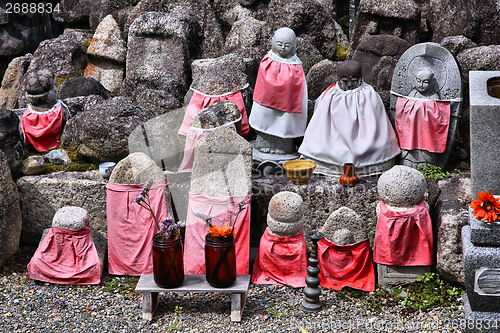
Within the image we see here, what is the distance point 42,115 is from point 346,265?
4107mm

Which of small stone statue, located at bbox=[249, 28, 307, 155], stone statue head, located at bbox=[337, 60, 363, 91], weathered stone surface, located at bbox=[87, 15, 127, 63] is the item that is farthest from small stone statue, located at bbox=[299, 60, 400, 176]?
weathered stone surface, located at bbox=[87, 15, 127, 63]

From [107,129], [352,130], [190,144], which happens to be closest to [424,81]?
[352,130]

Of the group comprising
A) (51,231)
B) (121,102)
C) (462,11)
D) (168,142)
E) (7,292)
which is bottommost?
(7,292)

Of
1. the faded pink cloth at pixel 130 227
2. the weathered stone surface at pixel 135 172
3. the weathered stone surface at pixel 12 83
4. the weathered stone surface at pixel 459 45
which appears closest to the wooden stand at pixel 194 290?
the faded pink cloth at pixel 130 227

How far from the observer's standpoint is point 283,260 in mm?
5469

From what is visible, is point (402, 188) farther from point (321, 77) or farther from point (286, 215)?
point (321, 77)

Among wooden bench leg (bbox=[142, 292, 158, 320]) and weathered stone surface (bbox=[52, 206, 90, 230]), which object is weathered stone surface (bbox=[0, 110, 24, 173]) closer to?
weathered stone surface (bbox=[52, 206, 90, 230])

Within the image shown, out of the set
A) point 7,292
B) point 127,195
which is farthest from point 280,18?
point 7,292

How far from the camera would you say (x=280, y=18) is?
899 cm

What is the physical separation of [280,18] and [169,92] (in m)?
2.29

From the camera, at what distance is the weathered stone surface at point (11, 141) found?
622cm

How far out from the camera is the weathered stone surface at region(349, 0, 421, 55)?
8297mm

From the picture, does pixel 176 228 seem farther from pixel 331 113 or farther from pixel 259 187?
pixel 331 113

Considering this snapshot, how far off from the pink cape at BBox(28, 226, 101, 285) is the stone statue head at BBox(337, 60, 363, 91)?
3.00m
